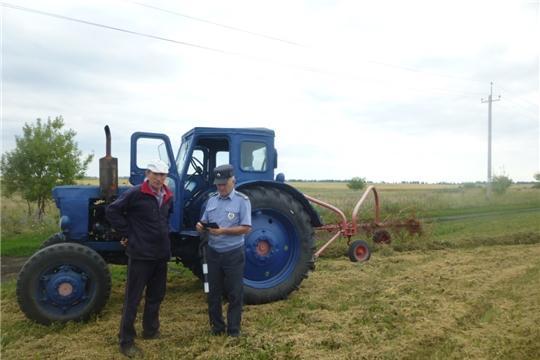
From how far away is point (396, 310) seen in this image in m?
5.23

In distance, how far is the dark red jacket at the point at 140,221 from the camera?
444 cm

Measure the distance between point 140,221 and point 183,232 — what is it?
138 centimetres

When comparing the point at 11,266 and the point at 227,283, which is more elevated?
the point at 227,283

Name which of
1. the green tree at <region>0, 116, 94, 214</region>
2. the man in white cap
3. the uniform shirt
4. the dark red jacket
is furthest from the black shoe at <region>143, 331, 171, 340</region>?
the green tree at <region>0, 116, 94, 214</region>

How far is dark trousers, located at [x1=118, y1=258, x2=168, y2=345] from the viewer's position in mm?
4309

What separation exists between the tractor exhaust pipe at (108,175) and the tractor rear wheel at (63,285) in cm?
81

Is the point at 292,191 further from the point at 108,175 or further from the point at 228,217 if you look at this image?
the point at 108,175

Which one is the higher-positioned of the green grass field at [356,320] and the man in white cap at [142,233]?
the man in white cap at [142,233]

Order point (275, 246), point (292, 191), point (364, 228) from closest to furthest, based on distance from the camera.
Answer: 1. point (275, 246)
2. point (292, 191)
3. point (364, 228)

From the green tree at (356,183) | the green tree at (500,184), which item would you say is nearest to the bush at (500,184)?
the green tree at (500,184)

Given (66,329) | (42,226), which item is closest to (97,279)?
(66,329)

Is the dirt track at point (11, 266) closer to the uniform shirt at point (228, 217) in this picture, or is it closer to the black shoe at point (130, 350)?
the black shoe at point (130, 350)

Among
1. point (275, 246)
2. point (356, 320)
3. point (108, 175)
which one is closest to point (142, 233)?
point (108, 175)

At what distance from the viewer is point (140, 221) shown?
449cm
